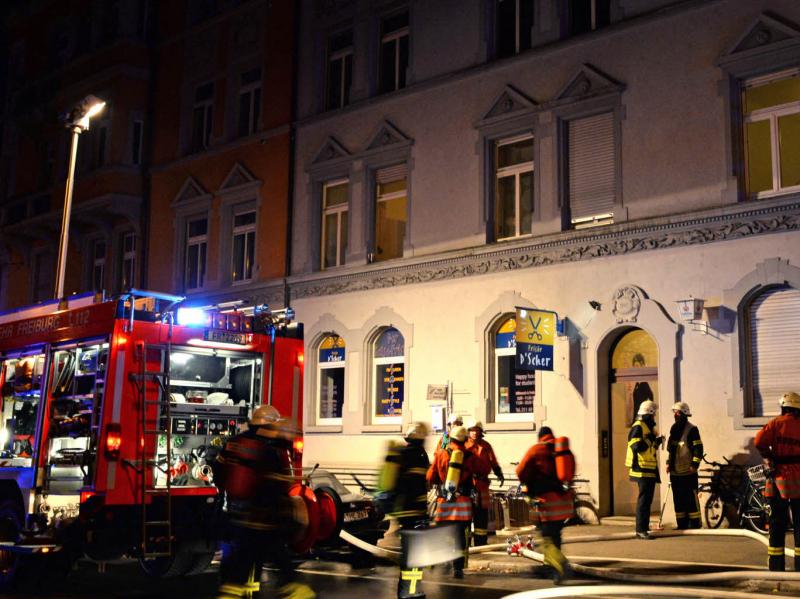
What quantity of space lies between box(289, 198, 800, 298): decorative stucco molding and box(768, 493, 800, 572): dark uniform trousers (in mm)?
5712

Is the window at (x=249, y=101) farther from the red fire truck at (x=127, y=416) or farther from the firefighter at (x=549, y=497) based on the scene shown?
the firefighter at (x=549, y=497)

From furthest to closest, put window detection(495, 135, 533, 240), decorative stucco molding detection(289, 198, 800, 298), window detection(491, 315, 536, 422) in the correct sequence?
window detection(495, 135, 533, 240) → window detection(491, 315, 536, 422) → decorative stucco molding detection(289, 198, 800, 298)

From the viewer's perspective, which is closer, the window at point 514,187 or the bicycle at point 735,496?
the bicycle at point 735,496

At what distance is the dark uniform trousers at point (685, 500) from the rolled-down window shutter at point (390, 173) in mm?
9341

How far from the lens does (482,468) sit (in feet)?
42.4

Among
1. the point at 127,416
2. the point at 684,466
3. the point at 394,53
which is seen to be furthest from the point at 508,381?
the point at 127,416

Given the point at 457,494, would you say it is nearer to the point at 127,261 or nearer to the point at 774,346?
the point at 774,346

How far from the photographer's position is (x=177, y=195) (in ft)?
85.0

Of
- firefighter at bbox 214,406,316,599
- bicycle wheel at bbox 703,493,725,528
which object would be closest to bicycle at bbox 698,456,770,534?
bicycle wheel at bbox 703,493,725,528

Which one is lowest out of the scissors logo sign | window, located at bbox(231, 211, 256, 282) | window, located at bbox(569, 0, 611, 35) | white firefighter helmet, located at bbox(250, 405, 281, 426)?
white firefighter helmet, located at bbox(250, 405, 281, 426)

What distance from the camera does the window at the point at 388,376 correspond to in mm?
20703

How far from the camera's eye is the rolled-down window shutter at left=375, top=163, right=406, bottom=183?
69.6 ft

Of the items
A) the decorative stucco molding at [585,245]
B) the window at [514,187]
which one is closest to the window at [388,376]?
the decorative stucco molding at [585,245]

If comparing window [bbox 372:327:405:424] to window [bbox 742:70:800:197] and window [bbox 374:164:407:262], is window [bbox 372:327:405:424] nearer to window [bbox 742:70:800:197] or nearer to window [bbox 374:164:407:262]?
window [bbox 374:164:407:262]
